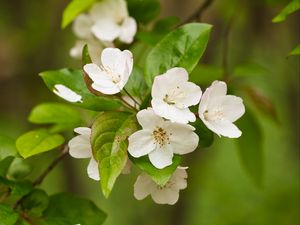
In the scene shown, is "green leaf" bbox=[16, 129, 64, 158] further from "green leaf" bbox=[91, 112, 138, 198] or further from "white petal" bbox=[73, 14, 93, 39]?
"white petal" bbox=[73, 14, 93, 39]

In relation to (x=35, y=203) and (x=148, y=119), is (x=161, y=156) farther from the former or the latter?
(x=35, y=203)

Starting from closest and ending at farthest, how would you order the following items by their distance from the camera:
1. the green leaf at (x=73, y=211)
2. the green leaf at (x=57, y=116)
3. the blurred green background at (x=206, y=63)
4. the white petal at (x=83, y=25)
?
the green leaf at (x=73, y=211), the green leaf at (x=57, y=116), the white petal at (x=83, y=25), the blurred green background at (x=206, y=63)

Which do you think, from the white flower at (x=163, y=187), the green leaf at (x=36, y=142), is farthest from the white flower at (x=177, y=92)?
the green leaf at (x=36, y=142)

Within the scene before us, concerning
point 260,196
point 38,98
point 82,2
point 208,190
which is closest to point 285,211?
point 260,196

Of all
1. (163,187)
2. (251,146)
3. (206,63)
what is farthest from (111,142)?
(206,63)

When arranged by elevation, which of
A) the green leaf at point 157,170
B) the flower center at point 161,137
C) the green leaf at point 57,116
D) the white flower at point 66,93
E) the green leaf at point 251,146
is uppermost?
the white flower at point 66,93

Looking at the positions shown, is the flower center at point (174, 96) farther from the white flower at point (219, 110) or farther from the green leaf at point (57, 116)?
the green leaf at point (57, 116)

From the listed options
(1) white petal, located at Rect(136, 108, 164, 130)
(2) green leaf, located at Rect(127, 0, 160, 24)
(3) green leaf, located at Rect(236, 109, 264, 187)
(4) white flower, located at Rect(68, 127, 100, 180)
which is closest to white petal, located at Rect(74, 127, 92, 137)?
(4) white flower, located at Rect(68, 127, 100, 180)
